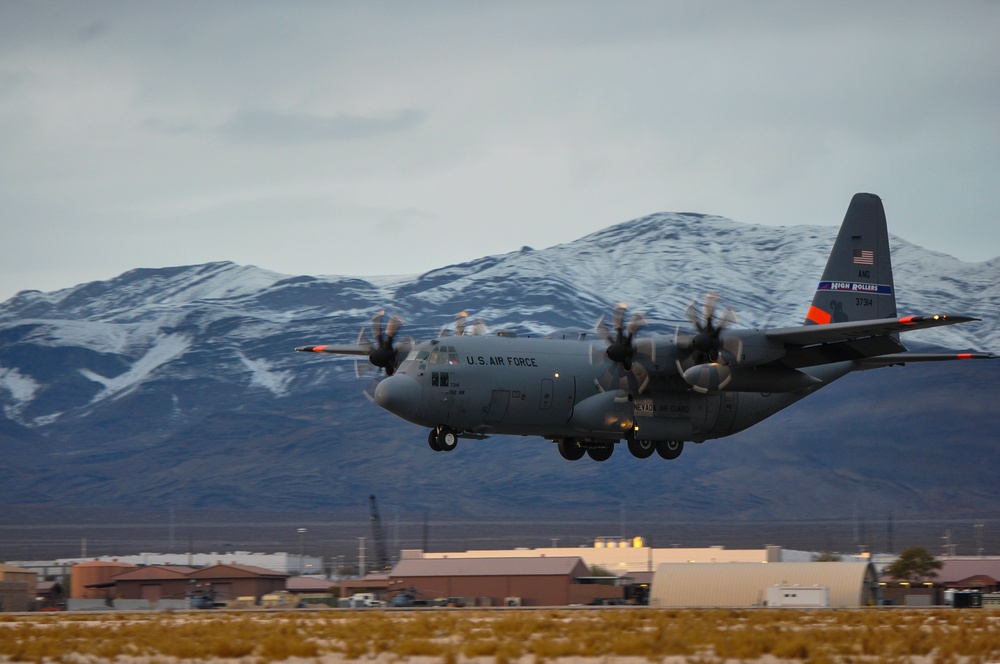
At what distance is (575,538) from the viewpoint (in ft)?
623

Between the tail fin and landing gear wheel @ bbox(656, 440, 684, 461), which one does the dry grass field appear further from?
the tail fin

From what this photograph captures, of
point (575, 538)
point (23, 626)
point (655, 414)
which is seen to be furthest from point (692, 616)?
point (575, 538)

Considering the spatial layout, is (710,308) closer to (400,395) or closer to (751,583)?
(400,395)

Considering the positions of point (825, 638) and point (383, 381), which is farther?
point (383, 381)

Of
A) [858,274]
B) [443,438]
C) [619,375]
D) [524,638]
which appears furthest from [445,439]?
[858,274]

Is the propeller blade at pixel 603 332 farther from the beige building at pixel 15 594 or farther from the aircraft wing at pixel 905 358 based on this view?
the beige building at pixel 15 594

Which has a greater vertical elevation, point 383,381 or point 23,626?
point 383,381

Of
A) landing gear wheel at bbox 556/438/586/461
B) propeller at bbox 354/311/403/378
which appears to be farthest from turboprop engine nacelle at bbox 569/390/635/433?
propeller at bbox 354/311/403/378

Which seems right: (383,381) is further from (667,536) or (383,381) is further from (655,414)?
(667,536)

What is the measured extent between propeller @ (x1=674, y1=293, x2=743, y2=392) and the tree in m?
49.2

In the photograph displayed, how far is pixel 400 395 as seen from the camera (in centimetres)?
4609

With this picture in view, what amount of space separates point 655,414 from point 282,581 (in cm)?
4754

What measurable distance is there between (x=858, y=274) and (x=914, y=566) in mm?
45618

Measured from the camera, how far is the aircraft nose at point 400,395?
4597 centimetres
